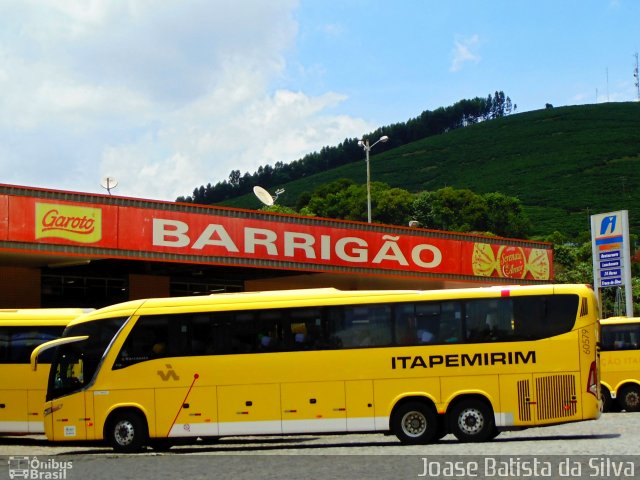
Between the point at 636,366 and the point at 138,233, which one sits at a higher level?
the point at 138,233

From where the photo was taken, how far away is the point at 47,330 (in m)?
25.0

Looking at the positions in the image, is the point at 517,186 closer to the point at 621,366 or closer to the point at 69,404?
the point at 621,366

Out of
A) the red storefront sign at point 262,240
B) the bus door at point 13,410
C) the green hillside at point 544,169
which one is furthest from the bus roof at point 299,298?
the green hillside at point 544,169

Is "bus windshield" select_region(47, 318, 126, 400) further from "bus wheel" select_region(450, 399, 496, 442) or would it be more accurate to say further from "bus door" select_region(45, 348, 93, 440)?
"bus wheel" select_region(450, 399, 496, 442)

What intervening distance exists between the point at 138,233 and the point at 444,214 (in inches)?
4173

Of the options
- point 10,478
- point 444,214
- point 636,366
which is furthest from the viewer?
point 444,214

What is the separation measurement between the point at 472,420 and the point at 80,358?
815cm

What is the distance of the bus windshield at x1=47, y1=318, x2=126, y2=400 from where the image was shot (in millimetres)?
21188

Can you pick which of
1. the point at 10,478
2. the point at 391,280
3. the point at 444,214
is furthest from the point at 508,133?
the point at 10,478

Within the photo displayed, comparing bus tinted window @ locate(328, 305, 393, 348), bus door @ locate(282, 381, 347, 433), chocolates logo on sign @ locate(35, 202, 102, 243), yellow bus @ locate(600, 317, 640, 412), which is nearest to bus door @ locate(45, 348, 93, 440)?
bus door @ locate(282, 381, 347, 433)

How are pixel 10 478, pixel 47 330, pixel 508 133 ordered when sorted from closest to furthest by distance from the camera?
1. pixel 10 478
2. pixel 47 330
3. pixel 508 133

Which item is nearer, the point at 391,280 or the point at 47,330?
the point at 47,330

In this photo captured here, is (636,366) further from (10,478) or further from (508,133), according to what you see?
(508,133)

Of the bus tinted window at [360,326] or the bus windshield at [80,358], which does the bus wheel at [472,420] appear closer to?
the bus tinted window at [360,326]
